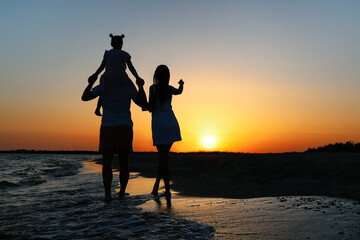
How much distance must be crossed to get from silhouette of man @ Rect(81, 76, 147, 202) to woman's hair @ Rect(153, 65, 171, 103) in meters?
0.31

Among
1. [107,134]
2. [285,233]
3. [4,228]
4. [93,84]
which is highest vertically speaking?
[93,84]

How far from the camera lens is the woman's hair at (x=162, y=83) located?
16.9ft

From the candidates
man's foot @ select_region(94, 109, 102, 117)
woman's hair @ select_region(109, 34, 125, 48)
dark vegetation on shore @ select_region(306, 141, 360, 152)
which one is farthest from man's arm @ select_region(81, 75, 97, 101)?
dark vegetation on shore @ select_region(306, 141, 360, 152)

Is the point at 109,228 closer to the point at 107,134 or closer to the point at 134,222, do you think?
the point at 134,222

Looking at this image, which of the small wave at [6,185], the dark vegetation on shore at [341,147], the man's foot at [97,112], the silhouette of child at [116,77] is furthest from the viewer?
the dark vegetation on shore at [341,147]


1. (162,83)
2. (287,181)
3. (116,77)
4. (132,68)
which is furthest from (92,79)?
(287,181)

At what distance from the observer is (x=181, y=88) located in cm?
543

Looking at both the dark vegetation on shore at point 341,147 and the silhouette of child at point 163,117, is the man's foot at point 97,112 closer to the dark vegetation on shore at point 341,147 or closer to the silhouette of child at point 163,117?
the silhouette of child at point 163,117

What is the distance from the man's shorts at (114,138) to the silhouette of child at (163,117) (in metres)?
0.50

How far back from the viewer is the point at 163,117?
5.20m

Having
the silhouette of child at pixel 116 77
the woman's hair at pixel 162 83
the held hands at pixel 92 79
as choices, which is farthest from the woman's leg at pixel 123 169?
the held hands at pixel 92 79

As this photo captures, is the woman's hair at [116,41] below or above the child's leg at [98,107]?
above

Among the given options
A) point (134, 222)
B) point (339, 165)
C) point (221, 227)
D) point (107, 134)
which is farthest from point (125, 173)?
point (339, 165)

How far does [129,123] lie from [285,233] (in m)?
3.05
